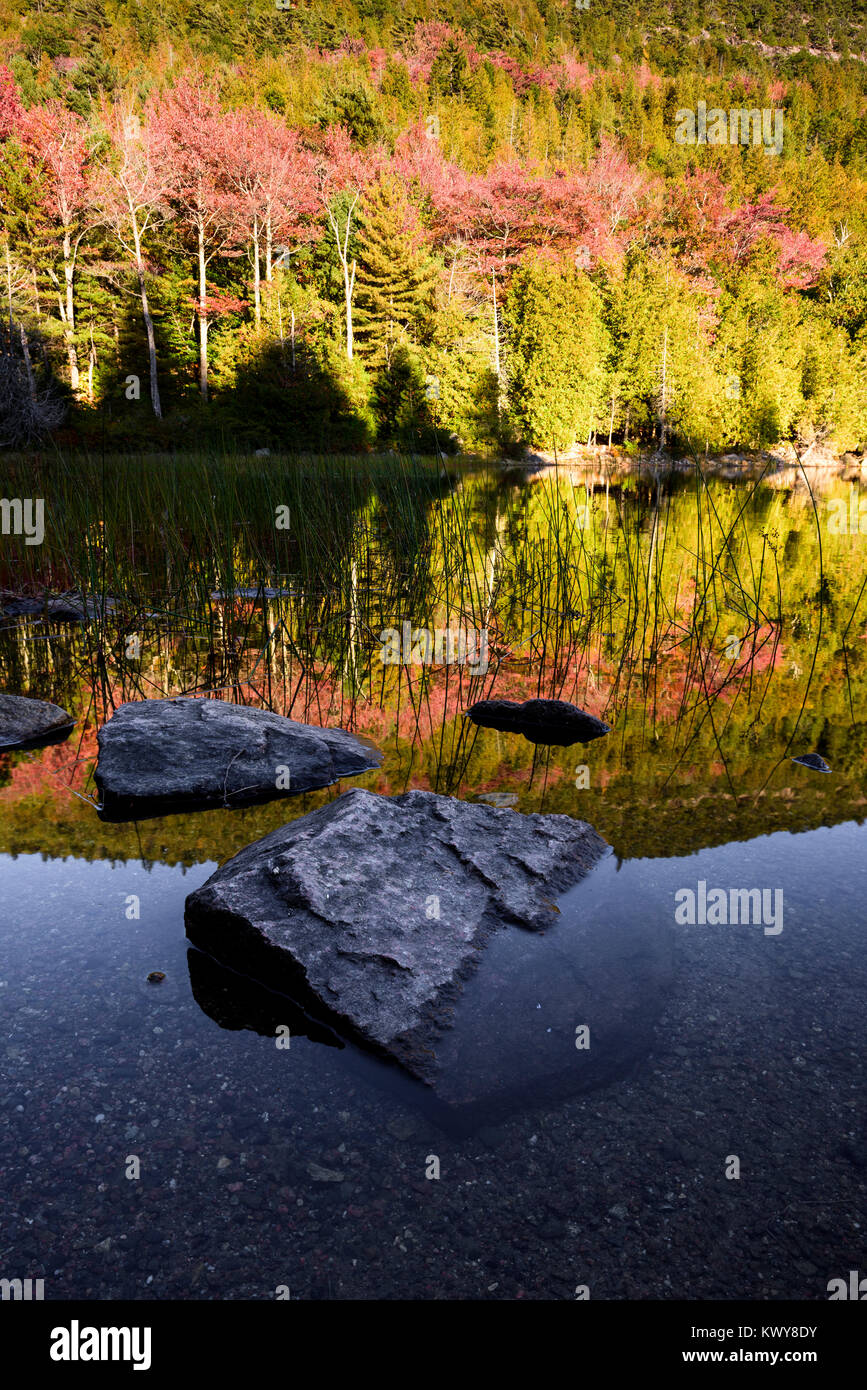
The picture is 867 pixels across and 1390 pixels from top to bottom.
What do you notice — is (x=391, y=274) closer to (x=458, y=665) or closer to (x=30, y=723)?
(x=458, y=665)

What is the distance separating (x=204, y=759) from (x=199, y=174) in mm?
23144

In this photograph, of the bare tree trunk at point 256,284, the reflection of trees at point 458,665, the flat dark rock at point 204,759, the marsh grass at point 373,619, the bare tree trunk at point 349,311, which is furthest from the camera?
the bare tree trunk at point 349,311

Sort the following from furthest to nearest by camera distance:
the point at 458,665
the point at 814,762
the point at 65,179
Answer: the point at 65,179 < the point at 458,665 < the point at 814,762

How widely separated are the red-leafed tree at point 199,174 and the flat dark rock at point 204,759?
67.6 feet

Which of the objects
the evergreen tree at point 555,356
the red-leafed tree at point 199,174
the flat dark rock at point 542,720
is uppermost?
the red-leafed tree at point 199,174

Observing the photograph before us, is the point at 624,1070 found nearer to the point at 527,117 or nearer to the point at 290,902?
the point at 290,902

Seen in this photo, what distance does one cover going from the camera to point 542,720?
3.21 m

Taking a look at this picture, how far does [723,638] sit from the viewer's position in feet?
15.1

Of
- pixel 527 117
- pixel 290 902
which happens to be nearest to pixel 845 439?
pixel 527 117

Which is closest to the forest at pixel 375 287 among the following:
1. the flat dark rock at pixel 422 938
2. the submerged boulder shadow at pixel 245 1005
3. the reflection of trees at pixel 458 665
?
the reflection of trees at pixel 458 665

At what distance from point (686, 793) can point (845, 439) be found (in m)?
26.1

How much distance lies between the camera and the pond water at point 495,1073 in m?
1.08

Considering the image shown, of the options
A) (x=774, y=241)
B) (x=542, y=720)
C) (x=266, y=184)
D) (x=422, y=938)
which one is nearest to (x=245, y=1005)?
(x=422, y=938)

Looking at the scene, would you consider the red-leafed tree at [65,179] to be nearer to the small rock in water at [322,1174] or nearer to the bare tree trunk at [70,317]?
the bare tree trunk at [70,317]
